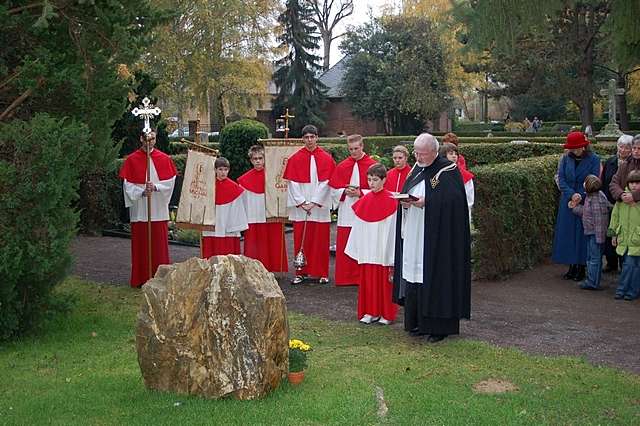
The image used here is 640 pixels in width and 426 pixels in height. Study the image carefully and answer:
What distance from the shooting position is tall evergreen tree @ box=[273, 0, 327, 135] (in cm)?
4497

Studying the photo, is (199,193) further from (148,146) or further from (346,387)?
(346,387)

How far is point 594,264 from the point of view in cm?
1032

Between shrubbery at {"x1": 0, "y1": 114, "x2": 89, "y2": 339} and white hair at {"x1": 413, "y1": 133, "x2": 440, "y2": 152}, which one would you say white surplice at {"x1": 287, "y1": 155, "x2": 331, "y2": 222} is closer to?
white hair at {"x1": 413, "y1": 133, "x2": 440, "y2": 152}

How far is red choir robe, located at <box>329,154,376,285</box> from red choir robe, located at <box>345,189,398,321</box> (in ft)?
5.77

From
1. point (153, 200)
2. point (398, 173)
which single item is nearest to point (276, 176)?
point (153, 200)

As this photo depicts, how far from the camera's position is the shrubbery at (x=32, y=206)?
23.7 feet

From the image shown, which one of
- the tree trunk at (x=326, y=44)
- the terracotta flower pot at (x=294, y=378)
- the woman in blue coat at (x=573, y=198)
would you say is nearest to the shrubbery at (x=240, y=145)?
the woman in blue coat at (x=573, y=198)

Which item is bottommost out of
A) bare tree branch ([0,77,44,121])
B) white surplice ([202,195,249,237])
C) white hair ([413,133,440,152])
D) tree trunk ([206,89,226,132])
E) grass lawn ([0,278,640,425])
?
grass lawn ([0,278,640,425])

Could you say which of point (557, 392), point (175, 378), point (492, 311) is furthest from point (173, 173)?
point (557, 392)

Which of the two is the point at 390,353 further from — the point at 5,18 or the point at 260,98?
the point at 260,98

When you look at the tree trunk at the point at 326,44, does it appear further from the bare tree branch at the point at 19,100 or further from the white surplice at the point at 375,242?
the bare tree branch at the point at 19,100

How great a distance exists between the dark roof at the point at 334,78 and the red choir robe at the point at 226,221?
39.3 meters

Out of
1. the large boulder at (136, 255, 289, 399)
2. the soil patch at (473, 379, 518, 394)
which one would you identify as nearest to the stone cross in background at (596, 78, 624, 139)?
the soil patch at (473, 379, 518, 394)

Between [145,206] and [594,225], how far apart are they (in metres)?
5.93
